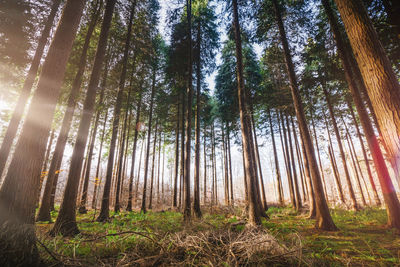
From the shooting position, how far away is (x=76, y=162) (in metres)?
4.54

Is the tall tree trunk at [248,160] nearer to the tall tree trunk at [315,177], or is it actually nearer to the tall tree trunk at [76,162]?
the tall tree trunk at [315,177]

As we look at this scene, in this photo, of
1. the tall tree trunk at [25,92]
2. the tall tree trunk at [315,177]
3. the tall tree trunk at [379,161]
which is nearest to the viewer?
the tall tree trunk at [379,161]

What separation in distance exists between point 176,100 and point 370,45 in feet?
41.8

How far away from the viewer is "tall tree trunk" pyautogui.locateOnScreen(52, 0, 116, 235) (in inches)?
159

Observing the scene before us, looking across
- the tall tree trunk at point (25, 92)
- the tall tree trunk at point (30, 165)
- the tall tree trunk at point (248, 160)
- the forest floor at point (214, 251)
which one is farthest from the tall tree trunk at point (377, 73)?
the tall tree trunk at point (25, 92)

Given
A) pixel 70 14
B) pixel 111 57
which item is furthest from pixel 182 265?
pixel 111 57

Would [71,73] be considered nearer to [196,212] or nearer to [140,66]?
[140,66]

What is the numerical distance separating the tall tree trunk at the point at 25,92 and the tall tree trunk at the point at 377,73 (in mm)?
12605

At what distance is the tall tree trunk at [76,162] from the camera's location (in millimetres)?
4031

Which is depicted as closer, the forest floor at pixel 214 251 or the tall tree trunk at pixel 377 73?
the tall tree trunk at pixel 377 73

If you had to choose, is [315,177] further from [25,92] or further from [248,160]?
[25,92]

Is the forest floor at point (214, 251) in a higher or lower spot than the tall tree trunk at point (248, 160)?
lower

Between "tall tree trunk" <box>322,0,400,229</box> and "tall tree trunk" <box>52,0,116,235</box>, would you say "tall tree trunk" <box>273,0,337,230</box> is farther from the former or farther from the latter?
"tall tree trunk" <box>52,0,116,235</box>

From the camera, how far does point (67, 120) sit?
22.2 feet
